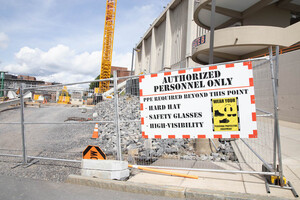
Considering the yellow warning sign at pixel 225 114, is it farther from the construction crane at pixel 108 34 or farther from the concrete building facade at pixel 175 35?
the construction crane at pixel 108 34

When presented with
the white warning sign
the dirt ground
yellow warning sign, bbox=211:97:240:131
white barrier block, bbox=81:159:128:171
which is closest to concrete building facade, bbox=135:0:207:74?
the dirt ground

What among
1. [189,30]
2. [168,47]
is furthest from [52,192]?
[168,47]

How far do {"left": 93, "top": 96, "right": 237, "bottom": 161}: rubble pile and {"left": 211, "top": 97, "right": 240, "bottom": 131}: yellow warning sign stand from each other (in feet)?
5.85

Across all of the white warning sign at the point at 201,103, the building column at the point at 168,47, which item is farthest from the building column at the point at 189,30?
the white warning sign at the point at 201,103

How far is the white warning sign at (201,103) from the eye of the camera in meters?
3.61

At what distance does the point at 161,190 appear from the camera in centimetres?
342

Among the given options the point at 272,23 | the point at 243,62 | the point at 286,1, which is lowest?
the point at 243,62

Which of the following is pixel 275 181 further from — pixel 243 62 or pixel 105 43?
pixel 105 43

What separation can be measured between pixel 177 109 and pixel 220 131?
3.11ft

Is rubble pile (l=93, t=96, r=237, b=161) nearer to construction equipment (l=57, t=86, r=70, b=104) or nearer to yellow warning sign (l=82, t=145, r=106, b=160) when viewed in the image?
yellow warning sign (l=82, t=145, r=106, b=160)

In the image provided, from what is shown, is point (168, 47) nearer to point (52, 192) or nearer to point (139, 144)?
point (139, 144)

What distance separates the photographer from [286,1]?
49.1 feet

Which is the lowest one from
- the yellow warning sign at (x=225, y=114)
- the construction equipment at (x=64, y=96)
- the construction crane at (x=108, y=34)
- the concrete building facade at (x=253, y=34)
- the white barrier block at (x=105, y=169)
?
the white barrier block at (x=105, y=169)

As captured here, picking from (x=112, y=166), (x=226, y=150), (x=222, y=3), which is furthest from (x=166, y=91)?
(x=222, y=3)
